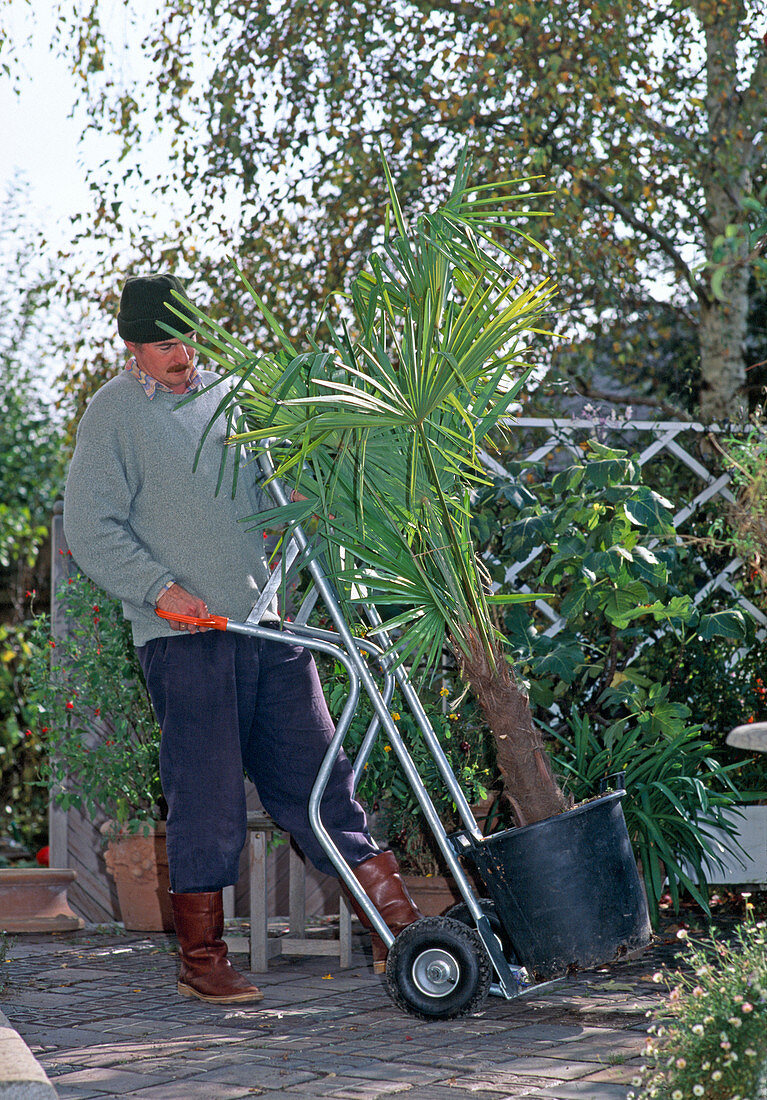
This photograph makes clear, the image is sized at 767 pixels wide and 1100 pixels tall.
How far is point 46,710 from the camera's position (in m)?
4.22

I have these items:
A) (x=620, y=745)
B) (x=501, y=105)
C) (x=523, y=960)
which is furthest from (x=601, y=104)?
(x=523, y=960)

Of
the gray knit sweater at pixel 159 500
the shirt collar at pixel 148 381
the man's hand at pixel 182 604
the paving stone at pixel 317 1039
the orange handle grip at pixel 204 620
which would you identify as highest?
the shirt collar at pixel 148 381

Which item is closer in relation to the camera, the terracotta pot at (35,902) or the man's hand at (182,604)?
the man's hand at (182,604)

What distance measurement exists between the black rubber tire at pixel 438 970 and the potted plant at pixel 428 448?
154 mm

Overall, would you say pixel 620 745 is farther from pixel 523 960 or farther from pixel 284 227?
pixel 284 227

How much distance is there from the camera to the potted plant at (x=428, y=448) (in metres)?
2.49

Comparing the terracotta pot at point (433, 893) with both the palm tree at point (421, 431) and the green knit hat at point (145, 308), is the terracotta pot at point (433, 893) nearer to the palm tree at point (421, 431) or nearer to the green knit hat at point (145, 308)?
the palm tree at point (421, 431)

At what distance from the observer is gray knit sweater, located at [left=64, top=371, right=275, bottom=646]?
289 centimetres

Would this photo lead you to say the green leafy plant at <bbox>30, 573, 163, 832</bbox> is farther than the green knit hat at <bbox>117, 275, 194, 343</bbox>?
Yes

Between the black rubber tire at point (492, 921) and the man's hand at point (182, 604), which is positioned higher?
the man's hand at point (182, 604)

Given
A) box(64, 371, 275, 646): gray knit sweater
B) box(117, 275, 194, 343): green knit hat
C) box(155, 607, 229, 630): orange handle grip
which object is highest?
box(117, 275, 194, 343): green knit hat

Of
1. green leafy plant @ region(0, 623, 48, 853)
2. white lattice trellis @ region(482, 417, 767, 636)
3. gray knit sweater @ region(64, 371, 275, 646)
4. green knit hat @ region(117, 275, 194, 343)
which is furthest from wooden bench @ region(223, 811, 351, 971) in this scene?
green leafy plant @ region(0, 623, 48, 853)

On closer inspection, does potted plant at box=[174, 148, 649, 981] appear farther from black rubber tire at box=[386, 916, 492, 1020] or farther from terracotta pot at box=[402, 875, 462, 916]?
terracotta pot at box=[402, 875, 462, 916]

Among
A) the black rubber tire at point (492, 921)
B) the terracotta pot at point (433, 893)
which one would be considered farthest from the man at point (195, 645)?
the terracotta pot at point (433, 893)
